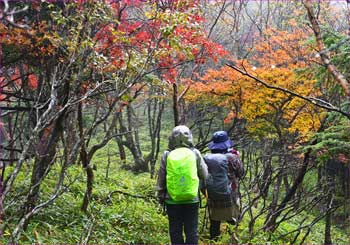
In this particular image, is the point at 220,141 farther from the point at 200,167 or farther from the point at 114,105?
the point at 114,105

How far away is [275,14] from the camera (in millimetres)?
22422

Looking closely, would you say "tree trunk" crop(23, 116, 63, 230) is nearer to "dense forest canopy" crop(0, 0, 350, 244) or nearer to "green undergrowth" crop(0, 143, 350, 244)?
"dense forest canopy" crop(0, 0, 350, 244)

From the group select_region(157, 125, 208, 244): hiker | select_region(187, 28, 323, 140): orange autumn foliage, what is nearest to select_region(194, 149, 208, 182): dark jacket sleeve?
select_region(157, 125, 208, 244): hiker

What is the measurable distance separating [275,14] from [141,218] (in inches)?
738

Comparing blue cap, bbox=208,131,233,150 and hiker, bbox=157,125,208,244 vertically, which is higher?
blue cap, bbox=208,131,233,150

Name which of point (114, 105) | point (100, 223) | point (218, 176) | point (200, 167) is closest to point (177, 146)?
point (200, 167)

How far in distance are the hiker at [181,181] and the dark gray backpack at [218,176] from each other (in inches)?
28.4

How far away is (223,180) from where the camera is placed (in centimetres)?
514

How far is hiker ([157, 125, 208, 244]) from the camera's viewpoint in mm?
4148

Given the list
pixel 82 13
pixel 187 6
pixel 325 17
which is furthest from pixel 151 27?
pixel 325 17

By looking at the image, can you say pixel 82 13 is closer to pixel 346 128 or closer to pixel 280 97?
pixel 346 128

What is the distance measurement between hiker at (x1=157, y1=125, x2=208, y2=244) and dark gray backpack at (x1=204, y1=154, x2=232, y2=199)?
2.37ft

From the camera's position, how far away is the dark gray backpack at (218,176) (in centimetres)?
512

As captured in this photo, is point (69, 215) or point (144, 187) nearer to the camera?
point (69, 215)
